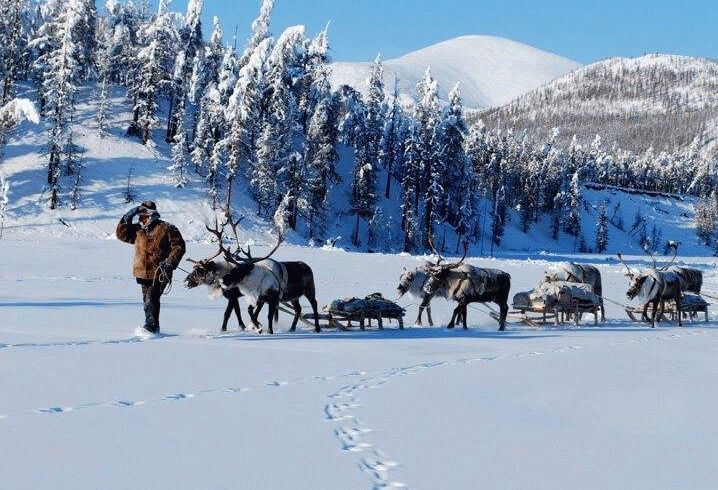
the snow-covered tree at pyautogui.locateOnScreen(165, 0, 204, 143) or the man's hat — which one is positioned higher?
the snow-covered tree at pyautogui.locateOnScreen(165, 0, 204, 143)

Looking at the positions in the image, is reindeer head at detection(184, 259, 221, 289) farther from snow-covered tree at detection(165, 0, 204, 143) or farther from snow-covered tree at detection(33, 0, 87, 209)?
snow-covered tree at detection(165, 0, 204, 143)

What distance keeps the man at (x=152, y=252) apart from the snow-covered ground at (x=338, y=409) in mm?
709

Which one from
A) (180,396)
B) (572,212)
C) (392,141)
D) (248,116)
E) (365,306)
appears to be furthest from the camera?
(572,212)

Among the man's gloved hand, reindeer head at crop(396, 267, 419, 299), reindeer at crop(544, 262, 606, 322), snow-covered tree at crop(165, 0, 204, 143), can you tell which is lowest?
reindeer head at crop(396, 267, 419, 299)

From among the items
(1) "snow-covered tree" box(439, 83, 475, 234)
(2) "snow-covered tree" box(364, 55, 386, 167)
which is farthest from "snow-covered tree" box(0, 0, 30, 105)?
(1) "snow-covered tree" box(439, 83, 475, 234)

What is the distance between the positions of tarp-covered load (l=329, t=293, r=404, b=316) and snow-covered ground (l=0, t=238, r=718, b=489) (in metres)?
0.90

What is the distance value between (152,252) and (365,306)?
534cm

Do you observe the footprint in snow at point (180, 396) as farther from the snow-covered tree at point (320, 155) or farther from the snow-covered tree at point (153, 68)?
the snow-covered tree at point (153, 68)

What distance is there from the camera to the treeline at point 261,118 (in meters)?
57.2

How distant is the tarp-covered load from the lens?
17109 mm

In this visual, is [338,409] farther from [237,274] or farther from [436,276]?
[436,276]

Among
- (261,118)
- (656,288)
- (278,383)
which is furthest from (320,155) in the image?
(278,383)

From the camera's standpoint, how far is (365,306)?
56.5 feet

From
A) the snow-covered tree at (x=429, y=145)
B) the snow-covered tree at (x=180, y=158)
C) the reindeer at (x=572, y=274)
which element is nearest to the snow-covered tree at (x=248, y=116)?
the snow-covered tree at (x=180, y=158)
